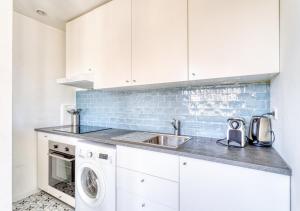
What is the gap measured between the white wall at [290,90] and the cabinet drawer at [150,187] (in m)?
0.71

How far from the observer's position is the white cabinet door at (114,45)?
1742 mm

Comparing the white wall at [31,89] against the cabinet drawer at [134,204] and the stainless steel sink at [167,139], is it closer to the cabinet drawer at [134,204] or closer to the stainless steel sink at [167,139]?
the cabinet drawer at [134,204]

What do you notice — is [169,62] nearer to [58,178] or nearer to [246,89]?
[246,89]

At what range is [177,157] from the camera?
1.23 m

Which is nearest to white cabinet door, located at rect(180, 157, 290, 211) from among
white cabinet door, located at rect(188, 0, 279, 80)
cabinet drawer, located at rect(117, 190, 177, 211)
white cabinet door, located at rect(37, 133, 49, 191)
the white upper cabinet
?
cabinet drawer, located at rect(117, 190, 177, 211)

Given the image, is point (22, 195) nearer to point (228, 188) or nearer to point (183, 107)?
point (183, 107)

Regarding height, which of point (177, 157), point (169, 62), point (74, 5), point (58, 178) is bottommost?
point (58, 178)

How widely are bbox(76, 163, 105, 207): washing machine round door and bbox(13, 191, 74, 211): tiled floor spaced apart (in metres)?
A: 0.44

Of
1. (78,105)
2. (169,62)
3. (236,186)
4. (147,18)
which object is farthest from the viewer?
(78,105)

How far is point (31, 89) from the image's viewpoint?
2311mm

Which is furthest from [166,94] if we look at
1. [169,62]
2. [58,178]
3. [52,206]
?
[52,206]

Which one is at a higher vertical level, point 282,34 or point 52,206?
point 282,34

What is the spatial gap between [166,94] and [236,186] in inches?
46.3
